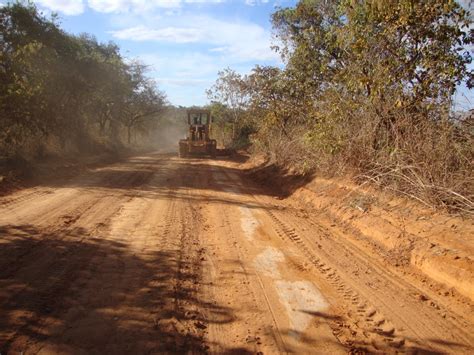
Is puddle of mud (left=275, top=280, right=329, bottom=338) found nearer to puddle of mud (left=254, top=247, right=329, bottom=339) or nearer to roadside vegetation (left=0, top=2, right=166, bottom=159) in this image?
puddle of mud (left=254, top=247, right=329, bottom=339)

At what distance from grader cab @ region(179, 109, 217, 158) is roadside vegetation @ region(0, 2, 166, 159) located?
6090mm

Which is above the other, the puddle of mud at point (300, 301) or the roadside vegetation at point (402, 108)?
the roadside vegetation at point (402, 108)

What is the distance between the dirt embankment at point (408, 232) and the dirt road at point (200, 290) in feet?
1.06

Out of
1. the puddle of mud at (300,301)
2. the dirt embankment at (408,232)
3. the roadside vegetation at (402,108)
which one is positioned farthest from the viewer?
the roadside vegetation at (402,108)

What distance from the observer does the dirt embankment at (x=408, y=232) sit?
15.8ft

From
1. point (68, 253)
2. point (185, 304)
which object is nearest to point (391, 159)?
point (185, 304)

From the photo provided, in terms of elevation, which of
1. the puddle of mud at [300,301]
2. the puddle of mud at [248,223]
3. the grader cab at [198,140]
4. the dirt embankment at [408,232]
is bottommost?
the puddle of mud at [300,301]

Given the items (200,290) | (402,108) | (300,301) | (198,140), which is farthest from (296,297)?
(198,140)

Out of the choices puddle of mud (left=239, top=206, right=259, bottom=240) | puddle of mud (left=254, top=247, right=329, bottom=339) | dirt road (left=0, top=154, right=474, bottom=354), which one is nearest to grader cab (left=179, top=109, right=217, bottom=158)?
puddle of mud (left=239, top=206, right=259, bottom=240)

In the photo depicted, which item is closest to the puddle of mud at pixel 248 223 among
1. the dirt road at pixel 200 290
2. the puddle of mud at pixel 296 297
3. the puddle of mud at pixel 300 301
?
the dirt road at pixel 200 290

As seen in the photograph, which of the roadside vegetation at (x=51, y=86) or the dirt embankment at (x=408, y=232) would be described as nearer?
the dirt embankment at (x=408, y=232)

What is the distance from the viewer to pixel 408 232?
602 centimetres

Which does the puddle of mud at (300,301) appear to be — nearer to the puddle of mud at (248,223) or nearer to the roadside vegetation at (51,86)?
the puddle of mud at (248,223)

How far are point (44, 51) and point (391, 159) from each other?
1586 cm
